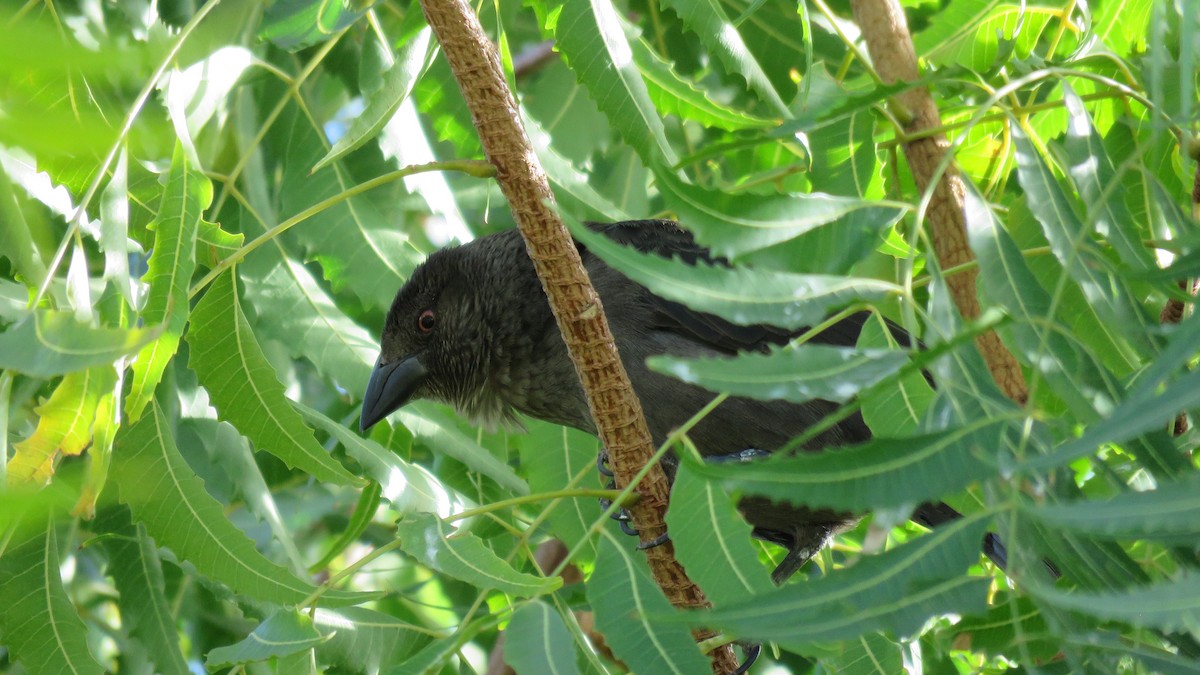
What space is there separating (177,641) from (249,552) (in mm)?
900

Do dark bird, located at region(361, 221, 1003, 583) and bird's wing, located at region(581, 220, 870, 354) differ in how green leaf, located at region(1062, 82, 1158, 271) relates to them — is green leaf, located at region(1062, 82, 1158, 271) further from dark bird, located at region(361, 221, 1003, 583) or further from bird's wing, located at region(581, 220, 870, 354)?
bird's wing, located at region(581, 220, 870, 354)

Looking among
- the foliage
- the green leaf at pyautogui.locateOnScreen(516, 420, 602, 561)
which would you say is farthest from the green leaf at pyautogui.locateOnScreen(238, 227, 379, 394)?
the green leaf at pyautogui.locateOnScreen(516, 420, 602, 561)

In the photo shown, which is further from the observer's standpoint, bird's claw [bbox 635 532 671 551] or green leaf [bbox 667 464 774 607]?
bird's claw [bbox 635 532 671 551]

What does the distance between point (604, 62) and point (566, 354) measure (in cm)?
127

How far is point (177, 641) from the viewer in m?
3.29

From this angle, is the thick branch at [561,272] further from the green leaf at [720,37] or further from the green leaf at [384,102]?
the green leaf at [720,37]

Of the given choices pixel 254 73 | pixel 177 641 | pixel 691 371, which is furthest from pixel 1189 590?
pixel 254 73

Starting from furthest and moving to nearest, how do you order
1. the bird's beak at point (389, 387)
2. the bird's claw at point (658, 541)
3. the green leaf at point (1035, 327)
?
the bird's beak at point (389, 387) → the bird's claw at point (658, 541) → the green leaf at point (1035, 327)

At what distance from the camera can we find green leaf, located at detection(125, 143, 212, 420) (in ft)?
7.05

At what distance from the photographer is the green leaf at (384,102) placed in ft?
8.48

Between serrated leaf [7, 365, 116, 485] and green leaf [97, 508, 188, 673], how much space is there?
1.28 m

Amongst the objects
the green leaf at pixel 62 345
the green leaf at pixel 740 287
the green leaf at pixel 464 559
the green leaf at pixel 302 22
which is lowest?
the green leaf at pixel 464 559

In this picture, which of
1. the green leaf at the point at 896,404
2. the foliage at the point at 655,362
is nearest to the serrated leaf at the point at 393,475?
the foliage at the point at 655,362

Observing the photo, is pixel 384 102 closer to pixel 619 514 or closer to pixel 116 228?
pixel 116 228
